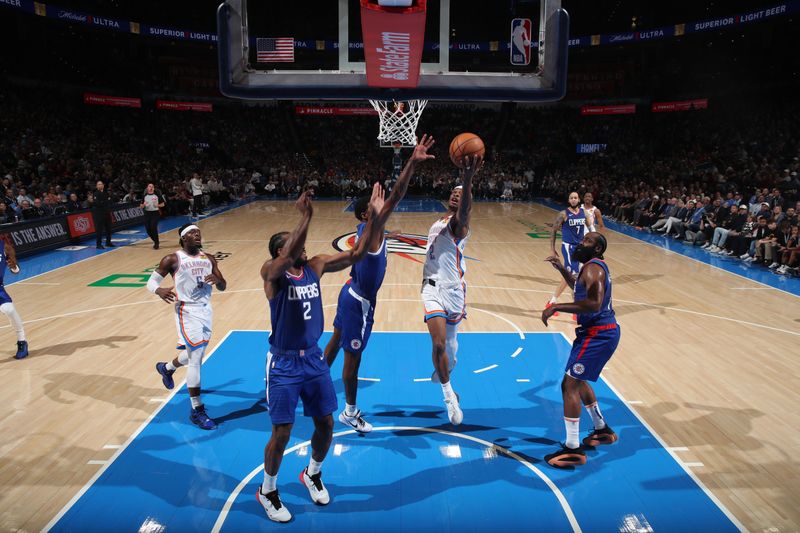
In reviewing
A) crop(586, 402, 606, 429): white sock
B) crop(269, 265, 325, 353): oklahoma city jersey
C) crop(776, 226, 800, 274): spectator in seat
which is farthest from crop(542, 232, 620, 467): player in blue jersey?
crop(776, 226, 800, 274): spectator in seat

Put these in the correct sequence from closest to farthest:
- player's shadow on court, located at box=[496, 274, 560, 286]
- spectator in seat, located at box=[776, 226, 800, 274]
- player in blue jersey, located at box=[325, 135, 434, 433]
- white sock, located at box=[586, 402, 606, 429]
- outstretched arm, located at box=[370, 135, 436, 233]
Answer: outstretched arm, located at box=[370, 135, 436, 233] < white sock, located at box=[586, 402, 606, 429] < player in blue jersey, located at box=[325, 135, 434, 433] < player's shadow on court, located at box=[496, 274, 560, 286] < spectator in seat, located at box=[776, 226, 800, 274]

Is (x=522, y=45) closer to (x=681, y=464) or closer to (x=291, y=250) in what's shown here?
(x=291, y=250)

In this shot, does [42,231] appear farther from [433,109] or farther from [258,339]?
[433,109]

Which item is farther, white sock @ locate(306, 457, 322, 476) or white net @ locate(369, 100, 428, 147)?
white net @ locate(369, 100, 428, 147)

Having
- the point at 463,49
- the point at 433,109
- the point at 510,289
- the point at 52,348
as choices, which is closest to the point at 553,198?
the point at 463,49

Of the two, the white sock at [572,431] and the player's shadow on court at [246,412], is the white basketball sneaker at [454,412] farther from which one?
→ the player's shadow on court at [246,412]

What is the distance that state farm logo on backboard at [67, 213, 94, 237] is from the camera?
15.0m

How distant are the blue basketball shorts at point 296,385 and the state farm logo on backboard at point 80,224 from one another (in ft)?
44.4

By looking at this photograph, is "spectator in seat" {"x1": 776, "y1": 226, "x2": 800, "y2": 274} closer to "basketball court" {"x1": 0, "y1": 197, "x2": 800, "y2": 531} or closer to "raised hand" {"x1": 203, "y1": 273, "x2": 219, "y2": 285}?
"basketball court" {"x1": 0, "y1": 197, "x2": 800, "y2": 531}

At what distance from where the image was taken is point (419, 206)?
25547 millimetres

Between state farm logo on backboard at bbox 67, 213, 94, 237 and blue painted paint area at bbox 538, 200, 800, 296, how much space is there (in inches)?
608

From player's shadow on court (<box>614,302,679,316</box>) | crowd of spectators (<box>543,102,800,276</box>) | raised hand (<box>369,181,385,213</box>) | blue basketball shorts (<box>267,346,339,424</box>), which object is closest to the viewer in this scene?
blue basketball shorts (<box>267,346,339,424</box>)

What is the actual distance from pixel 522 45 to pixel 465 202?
2.06m

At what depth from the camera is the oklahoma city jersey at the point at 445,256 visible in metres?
5.43
